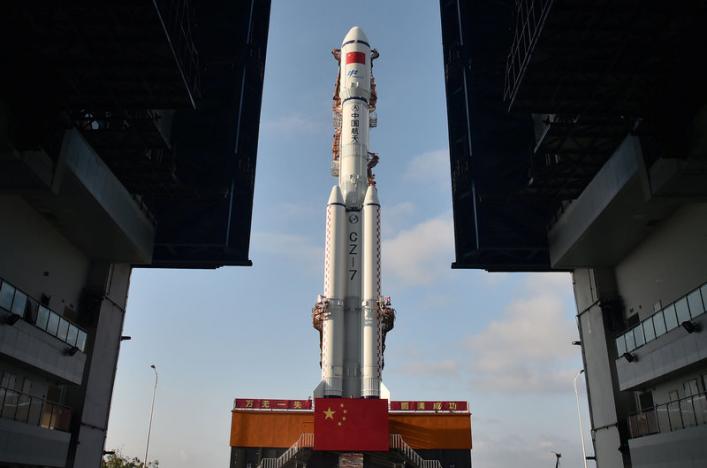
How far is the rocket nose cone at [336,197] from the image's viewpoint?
52350 millimetres

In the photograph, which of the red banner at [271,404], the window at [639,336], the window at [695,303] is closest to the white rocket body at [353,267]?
the red banner at [271,404]

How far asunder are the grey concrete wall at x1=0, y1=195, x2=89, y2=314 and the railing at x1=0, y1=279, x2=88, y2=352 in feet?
5.93

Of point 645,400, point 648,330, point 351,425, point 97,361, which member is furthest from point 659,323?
point 97,361

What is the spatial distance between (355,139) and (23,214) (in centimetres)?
3142

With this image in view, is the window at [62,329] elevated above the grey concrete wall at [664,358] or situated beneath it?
elevated above

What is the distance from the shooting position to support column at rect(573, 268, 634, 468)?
33.2 meters

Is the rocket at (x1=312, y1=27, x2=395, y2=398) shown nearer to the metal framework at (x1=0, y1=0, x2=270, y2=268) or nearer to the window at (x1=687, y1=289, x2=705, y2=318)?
the metal framework at (x1=0, y1=0, x2=270, y2=268)

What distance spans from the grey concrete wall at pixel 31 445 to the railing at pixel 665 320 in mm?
25790

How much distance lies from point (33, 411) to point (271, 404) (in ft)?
75.6

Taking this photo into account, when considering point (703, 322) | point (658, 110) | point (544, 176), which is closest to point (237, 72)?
point (544, 176)

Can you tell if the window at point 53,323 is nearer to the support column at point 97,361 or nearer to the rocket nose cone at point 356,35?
the support column at point 97,361

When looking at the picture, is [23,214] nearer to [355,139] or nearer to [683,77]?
[683,77]

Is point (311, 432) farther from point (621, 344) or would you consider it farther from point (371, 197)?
point (621, 344)

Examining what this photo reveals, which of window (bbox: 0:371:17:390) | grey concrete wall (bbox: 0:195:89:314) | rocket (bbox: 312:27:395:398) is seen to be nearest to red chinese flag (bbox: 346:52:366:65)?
rocket (bbox: 312:27:395:398)
